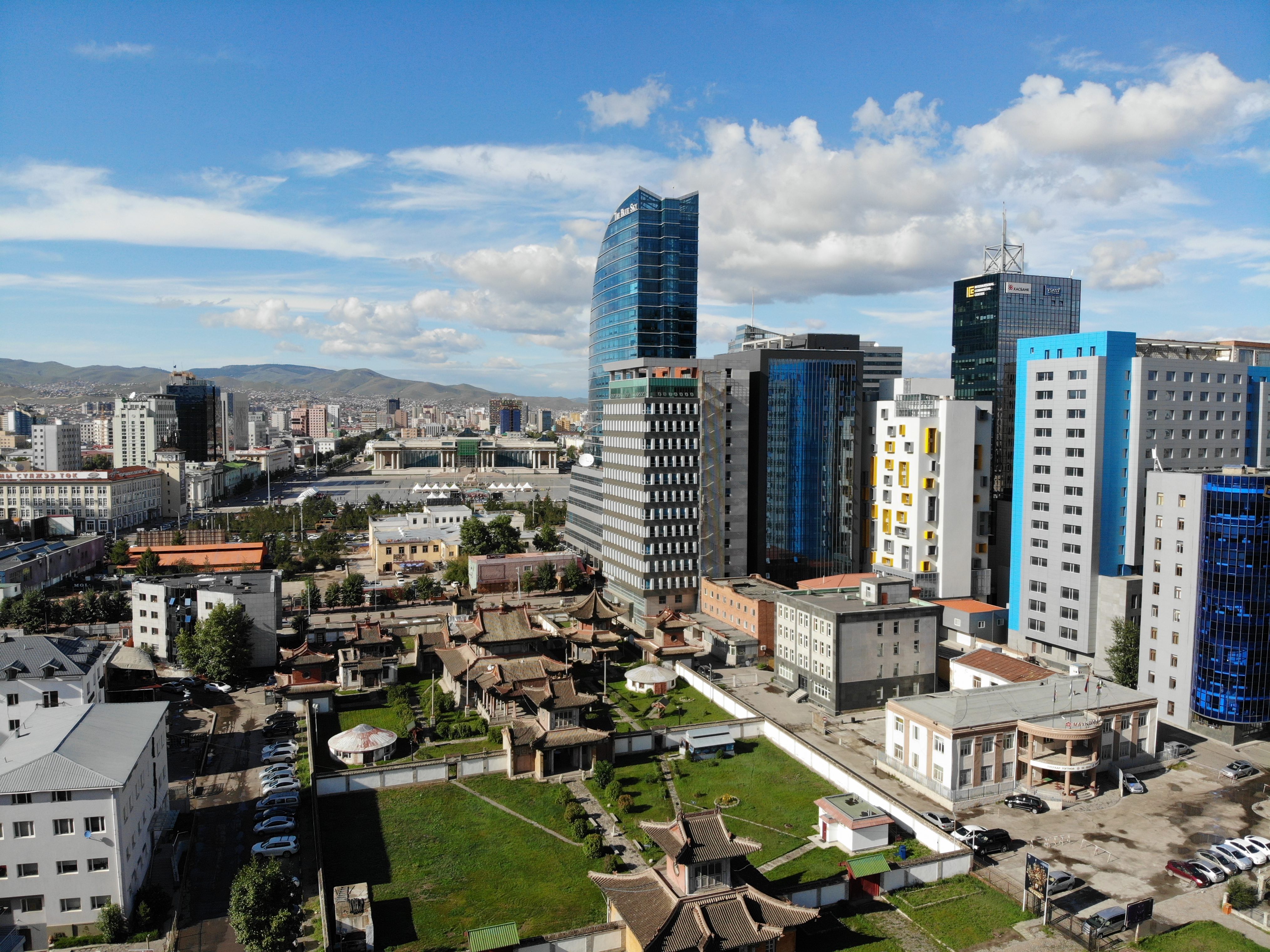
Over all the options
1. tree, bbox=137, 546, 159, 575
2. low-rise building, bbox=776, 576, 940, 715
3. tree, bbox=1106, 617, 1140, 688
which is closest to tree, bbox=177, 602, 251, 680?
tree, bbox=137, 546, 159, 575

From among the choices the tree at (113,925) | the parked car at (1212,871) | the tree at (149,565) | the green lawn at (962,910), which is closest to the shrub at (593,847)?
the green lawn at (962,910)

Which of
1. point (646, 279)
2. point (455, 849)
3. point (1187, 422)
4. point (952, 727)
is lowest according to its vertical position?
point (455, 849)

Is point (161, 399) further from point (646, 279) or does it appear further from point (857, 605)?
point (857, 605)

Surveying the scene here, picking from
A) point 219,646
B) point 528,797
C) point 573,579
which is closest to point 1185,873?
point 528,797

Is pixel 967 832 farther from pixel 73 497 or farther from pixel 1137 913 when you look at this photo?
pixel 73 497

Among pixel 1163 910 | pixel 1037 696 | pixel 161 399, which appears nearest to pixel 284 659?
pixel 1037 696

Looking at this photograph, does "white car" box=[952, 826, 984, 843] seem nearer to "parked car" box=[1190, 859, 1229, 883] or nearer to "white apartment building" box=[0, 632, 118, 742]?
"parked car" box=[1190, 859, 1229, 883]
